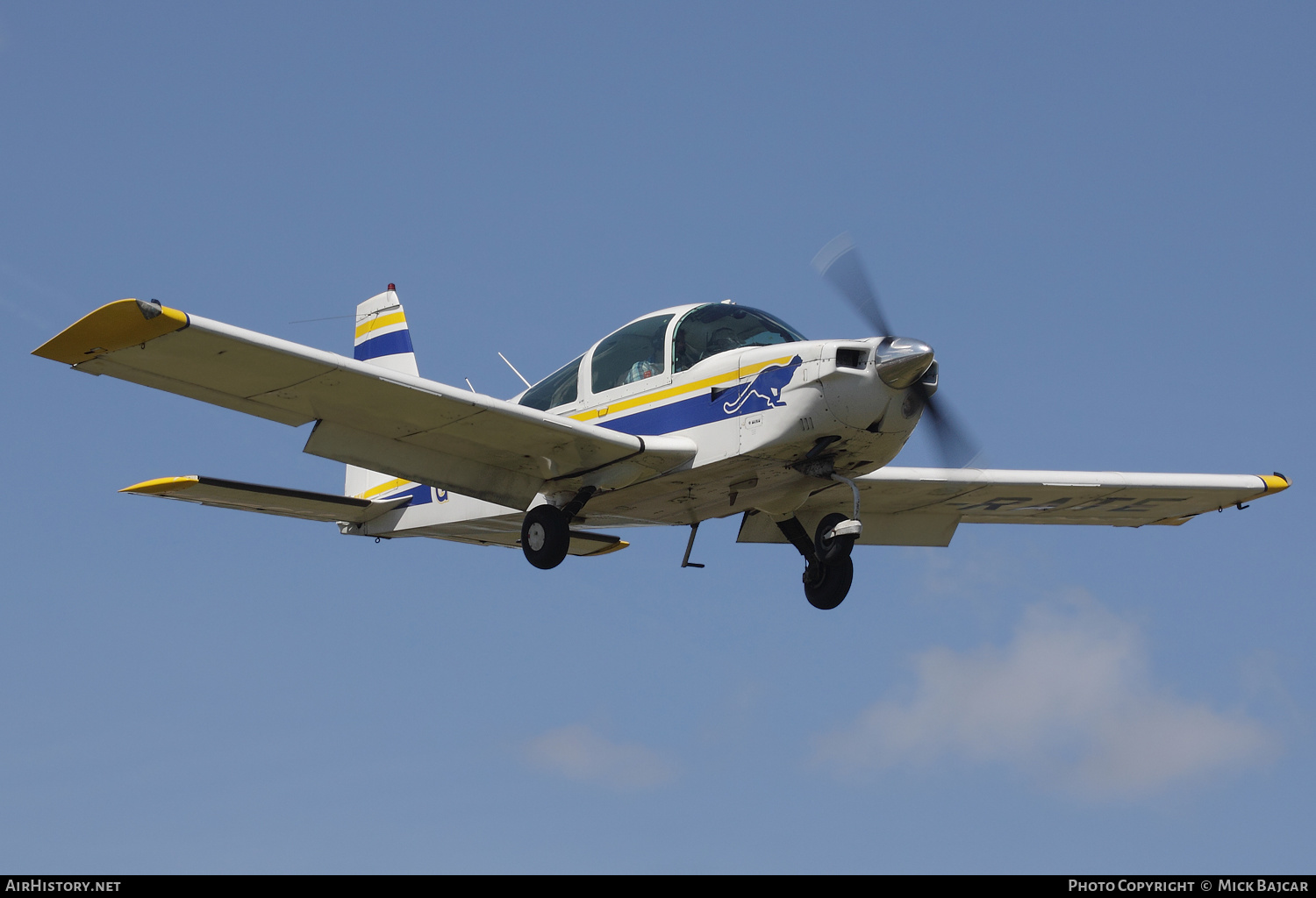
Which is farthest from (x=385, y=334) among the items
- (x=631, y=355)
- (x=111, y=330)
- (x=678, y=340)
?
(x=111, y=330)

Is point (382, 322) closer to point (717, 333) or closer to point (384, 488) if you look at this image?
point (384, 488)

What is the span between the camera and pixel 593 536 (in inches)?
709

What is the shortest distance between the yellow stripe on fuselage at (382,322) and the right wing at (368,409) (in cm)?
578

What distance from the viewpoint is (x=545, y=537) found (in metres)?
15.1

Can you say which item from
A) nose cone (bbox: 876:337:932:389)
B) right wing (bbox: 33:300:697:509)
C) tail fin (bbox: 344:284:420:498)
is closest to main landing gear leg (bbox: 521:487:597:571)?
right wing (bbox: 33:300:697:509)

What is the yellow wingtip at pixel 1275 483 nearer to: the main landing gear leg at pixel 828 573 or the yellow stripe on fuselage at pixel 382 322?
the main landing gear leg at pixel 828 573

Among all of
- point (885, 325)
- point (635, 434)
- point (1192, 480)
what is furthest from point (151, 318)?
point (1192, 480)

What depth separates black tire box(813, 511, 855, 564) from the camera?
15586 millimetres

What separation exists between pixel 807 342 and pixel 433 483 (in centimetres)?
421

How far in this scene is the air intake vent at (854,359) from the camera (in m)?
14.1

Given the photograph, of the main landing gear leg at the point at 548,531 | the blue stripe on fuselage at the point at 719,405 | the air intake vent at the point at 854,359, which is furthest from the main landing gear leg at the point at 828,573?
the main landing gear leg at the point at 548,531
